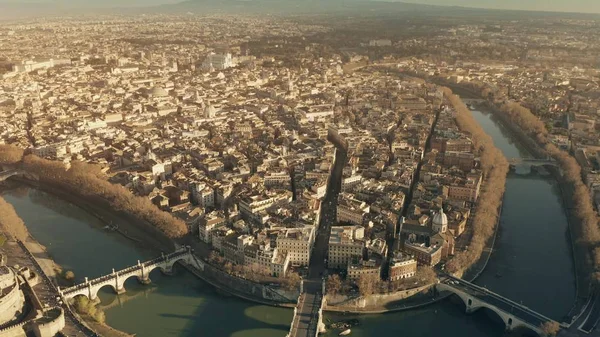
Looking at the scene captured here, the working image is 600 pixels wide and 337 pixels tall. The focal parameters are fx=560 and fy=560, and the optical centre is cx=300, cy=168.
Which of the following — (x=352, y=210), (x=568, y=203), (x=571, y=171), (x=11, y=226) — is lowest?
(x=11, y=226)

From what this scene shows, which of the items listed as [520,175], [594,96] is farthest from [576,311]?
[594,96]

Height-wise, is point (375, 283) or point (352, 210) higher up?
point (352, 210)

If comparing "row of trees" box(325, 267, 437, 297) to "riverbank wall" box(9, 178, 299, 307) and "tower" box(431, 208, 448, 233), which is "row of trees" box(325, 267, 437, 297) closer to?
"riverbank wall" box(9, 178, 299, 307)

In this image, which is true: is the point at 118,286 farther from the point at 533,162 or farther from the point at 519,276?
the point at 533,162

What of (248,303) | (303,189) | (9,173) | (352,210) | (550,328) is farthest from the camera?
(9,173)

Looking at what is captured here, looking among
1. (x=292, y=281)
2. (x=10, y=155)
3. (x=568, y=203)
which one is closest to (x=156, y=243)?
(x=292, y=281)

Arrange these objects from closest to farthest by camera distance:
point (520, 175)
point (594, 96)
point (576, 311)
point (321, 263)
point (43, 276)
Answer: point (576, 311)
point (43, 276)
point (321, 263)
point (520, 175)
point (594, 96)

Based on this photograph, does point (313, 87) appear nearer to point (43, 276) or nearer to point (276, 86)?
point (276, 86)
